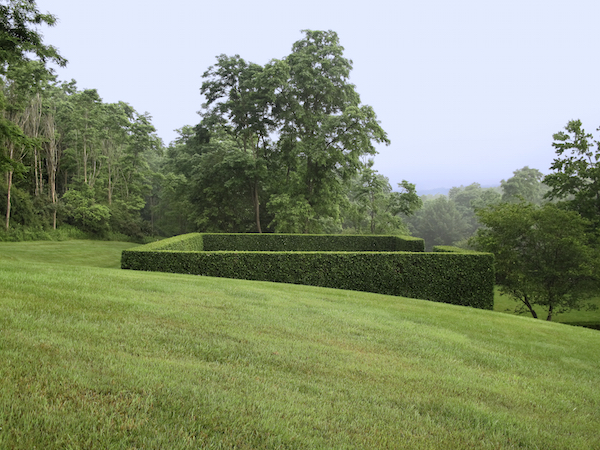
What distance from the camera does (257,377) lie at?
351 cm

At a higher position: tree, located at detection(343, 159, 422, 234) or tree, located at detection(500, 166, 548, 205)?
tree, located at detection(500, 166, 548, 205)

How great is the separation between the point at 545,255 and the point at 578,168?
7843 millimetres

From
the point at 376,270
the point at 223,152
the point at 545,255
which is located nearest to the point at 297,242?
the point at 376,270

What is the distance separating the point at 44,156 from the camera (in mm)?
31844

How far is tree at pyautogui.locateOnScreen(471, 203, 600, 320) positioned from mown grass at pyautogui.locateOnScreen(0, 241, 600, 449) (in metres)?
9.32

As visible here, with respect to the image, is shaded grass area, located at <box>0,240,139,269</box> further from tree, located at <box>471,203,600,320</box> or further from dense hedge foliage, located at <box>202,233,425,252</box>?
tree, located at <box>471,203,600,320</box>

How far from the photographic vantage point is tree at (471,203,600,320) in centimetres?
1508

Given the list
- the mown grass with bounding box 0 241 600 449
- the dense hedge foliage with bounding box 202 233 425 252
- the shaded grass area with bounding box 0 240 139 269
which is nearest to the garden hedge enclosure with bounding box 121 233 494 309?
the mown grass with bounding box 0 241 600 449

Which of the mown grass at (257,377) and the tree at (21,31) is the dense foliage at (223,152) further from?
the mown grass at (257,377)

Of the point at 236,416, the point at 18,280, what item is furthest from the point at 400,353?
the point at 18,280

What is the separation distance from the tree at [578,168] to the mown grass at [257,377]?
52.2 feet

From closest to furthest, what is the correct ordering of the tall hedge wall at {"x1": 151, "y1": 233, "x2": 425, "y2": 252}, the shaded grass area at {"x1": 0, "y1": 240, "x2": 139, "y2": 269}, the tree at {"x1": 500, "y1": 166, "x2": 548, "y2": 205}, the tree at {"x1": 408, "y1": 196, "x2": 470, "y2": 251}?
the shaded grass area at {"x1": 0, "y1": 240, "x2": 139, "y2": 269} → the tall hedge wall at {"x1": 151, "y1": 233, "x2": 425, "y2": 252} → the tree at {"x1": 500, "y1": 166, "x2": 548, "y2": 205} → the tree at {"x1": 408, "y1": 196, "x2": 470, "y2": 251}

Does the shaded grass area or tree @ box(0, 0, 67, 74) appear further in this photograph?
the shaded grass area

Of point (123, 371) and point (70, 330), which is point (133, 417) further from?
point (70, 330)
